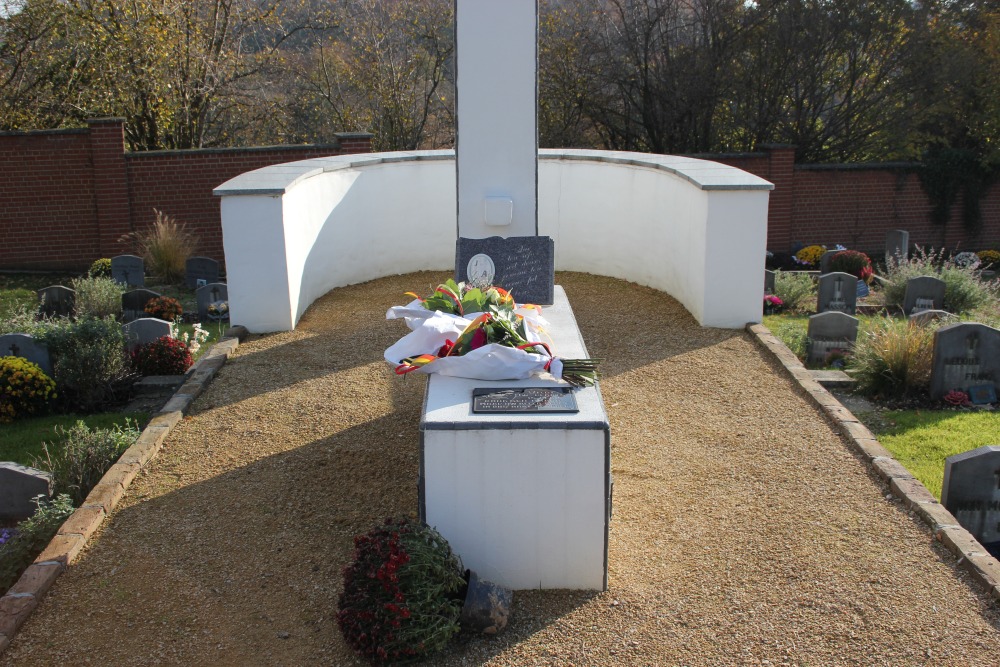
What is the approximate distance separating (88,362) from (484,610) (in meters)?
5.23

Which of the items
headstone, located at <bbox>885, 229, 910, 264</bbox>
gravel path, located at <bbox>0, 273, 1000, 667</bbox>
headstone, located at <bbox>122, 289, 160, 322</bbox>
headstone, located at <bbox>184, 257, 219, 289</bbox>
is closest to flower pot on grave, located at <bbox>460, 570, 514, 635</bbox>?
gravel path, located at <bbox>0, 273, 1000, 667</bbox>

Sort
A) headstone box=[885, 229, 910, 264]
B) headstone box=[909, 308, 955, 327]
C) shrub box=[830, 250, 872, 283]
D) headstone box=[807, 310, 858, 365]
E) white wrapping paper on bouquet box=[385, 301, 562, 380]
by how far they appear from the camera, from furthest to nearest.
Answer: headstone box=[885, 229, 910, 264] < shrub box=[830, 250, 872, 283] < headstone box=[909, 308, 955, 327] < headstone box=[807, 310, 858, 365] < white wrapping paper on bouquet box=[385, 301, 562, 380]

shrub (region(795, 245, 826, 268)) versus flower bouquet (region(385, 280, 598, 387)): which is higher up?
flower bouquet (region(385, 280, 598, 387))

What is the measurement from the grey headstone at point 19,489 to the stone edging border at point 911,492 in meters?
5.00

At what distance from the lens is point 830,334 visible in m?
9.41

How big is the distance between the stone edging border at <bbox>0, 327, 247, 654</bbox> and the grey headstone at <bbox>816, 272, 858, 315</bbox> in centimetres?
700

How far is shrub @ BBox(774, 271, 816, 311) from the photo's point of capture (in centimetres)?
1177

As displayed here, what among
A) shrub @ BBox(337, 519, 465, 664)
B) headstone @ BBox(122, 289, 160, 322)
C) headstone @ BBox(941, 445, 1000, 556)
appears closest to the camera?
shrub @ BBox(337, 519, 465, 664)

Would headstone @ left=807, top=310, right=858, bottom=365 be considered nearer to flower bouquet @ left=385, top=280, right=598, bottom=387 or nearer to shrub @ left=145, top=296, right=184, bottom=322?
flower bouquet @ left=385, top=280, right=598, bottom=387

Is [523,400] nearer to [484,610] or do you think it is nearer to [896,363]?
[484,610]

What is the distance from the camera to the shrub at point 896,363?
26.9ft

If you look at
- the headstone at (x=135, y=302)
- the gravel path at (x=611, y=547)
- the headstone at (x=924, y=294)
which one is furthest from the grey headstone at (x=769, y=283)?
the headstone at (x=135, y=302)

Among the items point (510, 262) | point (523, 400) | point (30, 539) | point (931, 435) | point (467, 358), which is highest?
point (510, 262)

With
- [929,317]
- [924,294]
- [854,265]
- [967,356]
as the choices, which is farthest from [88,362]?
[854,265]
